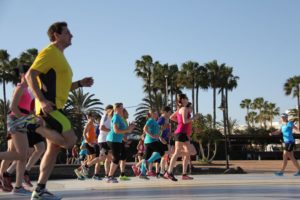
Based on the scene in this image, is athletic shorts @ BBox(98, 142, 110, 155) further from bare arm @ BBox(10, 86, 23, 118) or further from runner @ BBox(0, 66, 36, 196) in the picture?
bare arm @ BBox(10, 86, 23, 118)

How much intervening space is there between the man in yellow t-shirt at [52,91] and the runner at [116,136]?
533cm

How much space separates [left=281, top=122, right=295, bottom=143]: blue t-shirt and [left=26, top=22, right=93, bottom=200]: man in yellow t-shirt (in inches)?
351

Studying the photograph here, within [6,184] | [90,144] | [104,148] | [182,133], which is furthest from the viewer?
[90,144]

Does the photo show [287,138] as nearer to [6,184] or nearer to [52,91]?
[6,184]

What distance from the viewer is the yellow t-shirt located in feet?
18.2

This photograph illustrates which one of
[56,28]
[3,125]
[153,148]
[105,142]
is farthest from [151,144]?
[3,125]

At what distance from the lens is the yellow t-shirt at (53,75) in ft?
18.2

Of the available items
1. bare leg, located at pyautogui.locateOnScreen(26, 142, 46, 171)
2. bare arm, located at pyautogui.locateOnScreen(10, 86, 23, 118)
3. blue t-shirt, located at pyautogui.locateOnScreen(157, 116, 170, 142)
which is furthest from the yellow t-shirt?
blue t-shirt, located at pyautogui.locateOnScreen(157, 116, 170, 142)

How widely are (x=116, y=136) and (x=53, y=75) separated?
5675mm

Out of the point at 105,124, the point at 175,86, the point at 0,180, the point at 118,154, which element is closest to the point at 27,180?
the point at 0,180

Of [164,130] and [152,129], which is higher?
[164,130]

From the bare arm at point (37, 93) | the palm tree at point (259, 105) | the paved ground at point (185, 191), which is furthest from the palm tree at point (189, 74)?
the bare arm at point (37, 93)

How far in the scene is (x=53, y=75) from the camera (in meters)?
5.62

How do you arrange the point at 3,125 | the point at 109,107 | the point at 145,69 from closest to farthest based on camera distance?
the point at 109,107
the point at 3,125
the point at 145,69
